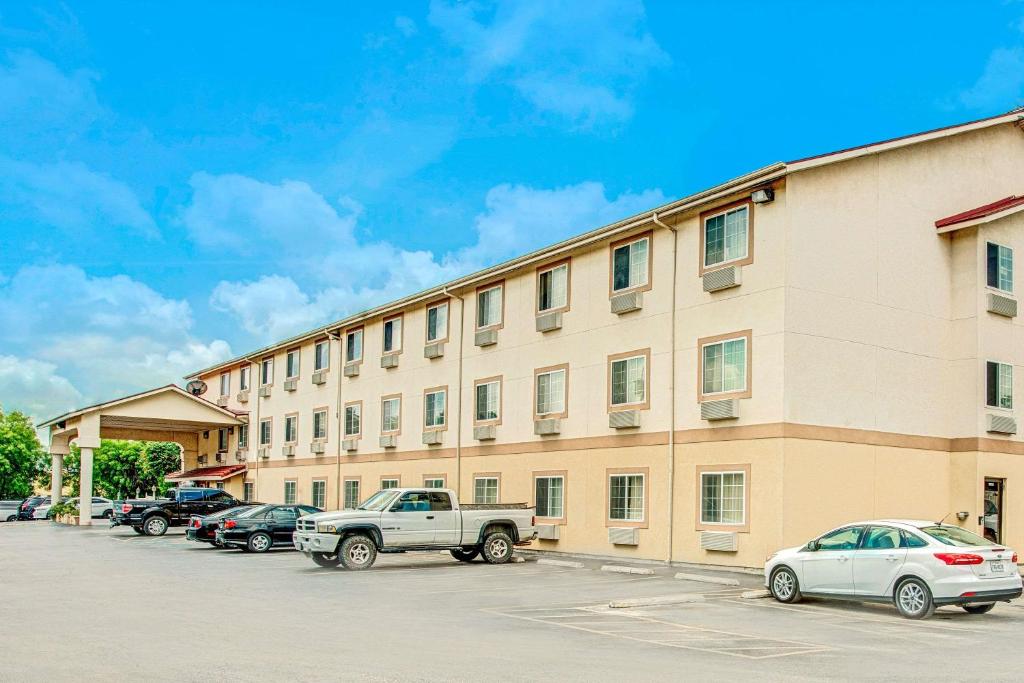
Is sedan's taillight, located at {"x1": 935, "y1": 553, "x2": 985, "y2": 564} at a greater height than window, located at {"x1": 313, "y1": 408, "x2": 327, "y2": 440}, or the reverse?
window, located at {"x1": 313, "y1": 408, "x2": 327, "y2": 440}

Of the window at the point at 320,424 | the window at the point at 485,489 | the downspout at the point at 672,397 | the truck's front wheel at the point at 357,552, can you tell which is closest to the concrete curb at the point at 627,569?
the downspout at the point at 672,397

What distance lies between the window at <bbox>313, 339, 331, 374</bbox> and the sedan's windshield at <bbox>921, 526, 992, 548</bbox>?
1217 inches

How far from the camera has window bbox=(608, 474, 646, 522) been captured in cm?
2652

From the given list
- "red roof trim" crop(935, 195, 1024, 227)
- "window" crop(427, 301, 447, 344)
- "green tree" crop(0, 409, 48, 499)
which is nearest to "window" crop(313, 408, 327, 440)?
"window" crop(427, 301, 447, 344)

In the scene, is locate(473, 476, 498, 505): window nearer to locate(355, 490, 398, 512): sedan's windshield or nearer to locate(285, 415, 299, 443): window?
locate(355, 490, 398, 512): sedan's windshield

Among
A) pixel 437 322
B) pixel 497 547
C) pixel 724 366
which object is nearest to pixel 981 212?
pixel 724 366

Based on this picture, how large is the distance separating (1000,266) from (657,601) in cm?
1481

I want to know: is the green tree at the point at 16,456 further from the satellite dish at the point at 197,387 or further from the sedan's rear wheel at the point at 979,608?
the sedan's rear wheel at the point at 979,608

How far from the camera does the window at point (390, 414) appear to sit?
126ft

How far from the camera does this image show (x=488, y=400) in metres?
33.1

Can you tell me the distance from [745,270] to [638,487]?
20.4 feet

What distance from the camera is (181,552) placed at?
30.5m

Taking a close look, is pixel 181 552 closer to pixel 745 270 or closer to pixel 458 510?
pixel 458 510

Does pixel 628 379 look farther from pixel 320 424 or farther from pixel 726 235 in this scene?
pixel 320 424
